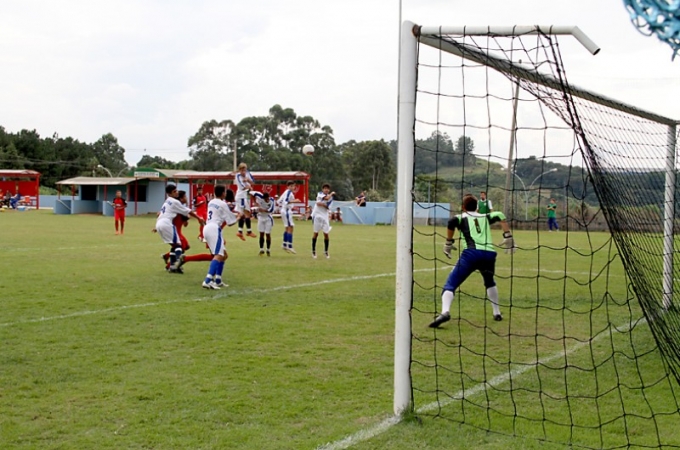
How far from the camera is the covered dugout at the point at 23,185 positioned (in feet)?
187

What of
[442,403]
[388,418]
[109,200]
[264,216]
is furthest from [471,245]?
[109,200]

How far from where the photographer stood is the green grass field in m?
4.90

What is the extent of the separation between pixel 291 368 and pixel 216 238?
5.30m

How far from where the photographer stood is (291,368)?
21.7 ft

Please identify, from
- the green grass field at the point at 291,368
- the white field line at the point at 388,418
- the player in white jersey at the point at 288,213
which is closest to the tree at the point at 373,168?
the player in white jersey at the point at 288,213

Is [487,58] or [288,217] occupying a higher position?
[487,58]

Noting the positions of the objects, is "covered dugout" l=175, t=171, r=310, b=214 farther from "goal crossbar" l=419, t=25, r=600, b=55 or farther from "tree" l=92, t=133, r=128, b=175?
"tree" l=92, t=133, r=128, b=175

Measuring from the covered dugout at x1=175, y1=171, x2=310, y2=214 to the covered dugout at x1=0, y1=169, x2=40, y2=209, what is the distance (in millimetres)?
15383

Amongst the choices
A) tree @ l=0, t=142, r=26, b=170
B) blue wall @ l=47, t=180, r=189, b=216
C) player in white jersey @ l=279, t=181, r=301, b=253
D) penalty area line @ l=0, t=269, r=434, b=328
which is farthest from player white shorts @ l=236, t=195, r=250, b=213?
tree @ l=0, t=142, r=26, b=170

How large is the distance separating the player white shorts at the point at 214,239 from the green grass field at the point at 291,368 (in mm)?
721

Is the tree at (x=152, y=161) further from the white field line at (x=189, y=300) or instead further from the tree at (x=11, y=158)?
the white field line at (x=189, y=300)

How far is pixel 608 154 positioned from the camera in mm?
7367

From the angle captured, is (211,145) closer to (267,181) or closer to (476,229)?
(267,181)

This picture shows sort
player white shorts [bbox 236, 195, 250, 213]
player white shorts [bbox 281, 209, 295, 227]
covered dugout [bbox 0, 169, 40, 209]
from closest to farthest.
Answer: player white shorts [bbox 281, 209, 295, 227] → player white shorts [bbox 236, 195, 250, 213] → covered dugout [bbox 0, 169, 40, 209]
